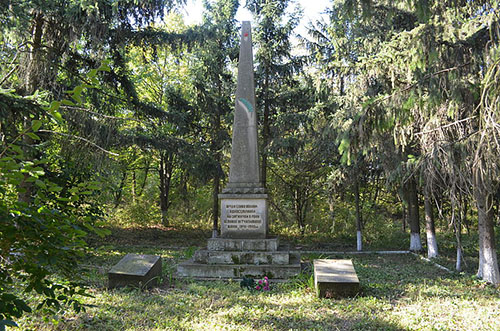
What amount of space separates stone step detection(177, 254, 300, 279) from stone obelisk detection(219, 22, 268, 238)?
Answer: 0.90 m

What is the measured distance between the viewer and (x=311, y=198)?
1725 centimetres

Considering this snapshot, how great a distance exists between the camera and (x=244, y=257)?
743 cm

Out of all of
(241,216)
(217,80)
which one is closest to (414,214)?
Answer: (241,216)

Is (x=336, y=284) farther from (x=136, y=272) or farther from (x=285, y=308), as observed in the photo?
(x=136, y=272)

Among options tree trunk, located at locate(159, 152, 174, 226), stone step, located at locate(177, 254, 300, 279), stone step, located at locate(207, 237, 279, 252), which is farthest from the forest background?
stone step, located at locate(207, 237, 279, 252)

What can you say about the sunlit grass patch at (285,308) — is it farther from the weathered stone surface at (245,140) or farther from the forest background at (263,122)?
the weathered stone surface at (245,140)

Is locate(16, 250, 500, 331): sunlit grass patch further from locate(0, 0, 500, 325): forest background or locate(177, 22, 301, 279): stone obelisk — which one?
locate(0, 0, 500, 325): forest background

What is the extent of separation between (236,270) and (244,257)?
1.16 feet

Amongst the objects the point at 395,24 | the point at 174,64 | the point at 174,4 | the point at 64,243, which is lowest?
the point at 64,243

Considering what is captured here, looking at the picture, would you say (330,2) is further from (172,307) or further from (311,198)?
(172,307)

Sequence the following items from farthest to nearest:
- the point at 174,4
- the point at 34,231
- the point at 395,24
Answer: the point at 395,24 → the point at 174,4 → the point at 34,231

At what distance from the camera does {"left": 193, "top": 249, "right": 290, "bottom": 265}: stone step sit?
7375 mm

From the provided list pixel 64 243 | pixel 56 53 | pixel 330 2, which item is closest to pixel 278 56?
pixel 330 2

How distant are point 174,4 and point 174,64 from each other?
11.3 meters
